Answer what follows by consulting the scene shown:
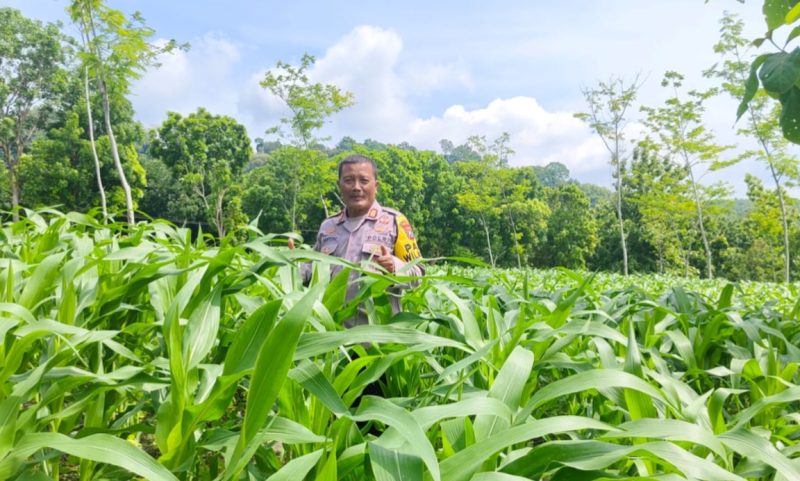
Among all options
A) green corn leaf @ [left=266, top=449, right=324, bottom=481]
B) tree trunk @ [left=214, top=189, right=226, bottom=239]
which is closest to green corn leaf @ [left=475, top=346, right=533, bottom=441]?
green corn leaf @ [left=266, top=449, right=324, bottom=481]

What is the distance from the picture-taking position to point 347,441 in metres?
0.70

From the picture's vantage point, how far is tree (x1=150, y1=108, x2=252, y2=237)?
82.7 feet

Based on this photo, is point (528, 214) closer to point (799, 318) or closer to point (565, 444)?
point (799, 318)

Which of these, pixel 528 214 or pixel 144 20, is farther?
pixel 528 214

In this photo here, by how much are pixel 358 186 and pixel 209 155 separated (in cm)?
2647

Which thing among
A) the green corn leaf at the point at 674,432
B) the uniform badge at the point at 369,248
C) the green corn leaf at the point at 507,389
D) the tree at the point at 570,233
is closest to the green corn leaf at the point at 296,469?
the green corn leaf at the point at 507,389

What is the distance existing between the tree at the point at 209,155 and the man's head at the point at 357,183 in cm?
2342

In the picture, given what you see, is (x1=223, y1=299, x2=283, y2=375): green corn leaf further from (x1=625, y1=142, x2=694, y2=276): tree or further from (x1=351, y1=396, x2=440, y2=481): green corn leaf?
(x1=625, y1=142, x2=694, y2=276): tree

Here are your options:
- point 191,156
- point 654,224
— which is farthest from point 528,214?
point 191,156

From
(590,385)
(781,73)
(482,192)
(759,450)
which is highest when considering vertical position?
(482,192)

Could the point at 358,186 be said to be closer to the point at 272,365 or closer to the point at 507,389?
the point at 507,389

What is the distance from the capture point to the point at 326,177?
18.6m

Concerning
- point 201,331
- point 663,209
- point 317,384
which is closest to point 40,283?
point 201,331

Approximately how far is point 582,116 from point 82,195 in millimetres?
22335
